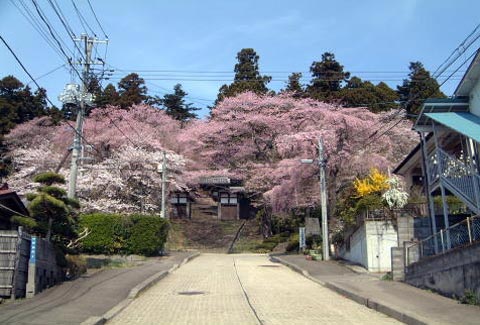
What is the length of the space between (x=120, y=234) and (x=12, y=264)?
1736 cm

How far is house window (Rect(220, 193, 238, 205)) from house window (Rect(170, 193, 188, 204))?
12.4 ft

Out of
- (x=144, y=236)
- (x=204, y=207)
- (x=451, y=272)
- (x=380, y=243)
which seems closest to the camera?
(x=451, y=272)

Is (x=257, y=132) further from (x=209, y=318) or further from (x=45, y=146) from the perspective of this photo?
(x=209, y=318)

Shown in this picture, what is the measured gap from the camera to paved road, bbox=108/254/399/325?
1017cm

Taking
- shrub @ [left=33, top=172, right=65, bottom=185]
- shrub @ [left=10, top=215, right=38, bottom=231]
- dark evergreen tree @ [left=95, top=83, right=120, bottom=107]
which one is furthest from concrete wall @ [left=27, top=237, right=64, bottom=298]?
dark evergreen tree @ [left=95, top=83, right=120, bottom=107]

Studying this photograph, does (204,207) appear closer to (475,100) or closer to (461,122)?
(475,100)

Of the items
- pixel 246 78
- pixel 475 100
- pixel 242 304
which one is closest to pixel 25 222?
pixel 242 304

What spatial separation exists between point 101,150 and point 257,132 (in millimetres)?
13602

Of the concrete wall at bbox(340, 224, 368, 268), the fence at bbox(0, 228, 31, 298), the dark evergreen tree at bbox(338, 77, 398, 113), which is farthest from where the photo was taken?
the dark evergreen tree at bbox(338, 77, 398, 113)

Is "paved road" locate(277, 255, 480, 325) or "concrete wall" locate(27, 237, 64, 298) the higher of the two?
"concrete wall" locate(27, 237, 64, 298)

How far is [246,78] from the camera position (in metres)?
55.5

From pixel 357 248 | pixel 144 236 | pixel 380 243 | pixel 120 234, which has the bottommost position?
pixel 357 248

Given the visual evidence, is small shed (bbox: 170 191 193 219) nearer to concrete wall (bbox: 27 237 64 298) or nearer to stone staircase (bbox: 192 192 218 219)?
stone staircase (bbox: 192 192 218 219)

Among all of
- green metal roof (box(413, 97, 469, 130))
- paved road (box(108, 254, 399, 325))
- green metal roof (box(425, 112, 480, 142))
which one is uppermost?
green metal roof (box(413, 97, 469, 130))
